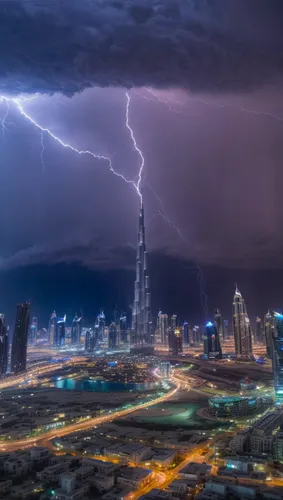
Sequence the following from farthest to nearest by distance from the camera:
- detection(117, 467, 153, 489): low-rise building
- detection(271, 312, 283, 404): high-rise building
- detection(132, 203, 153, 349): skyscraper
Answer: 1. detection(132, 203, 153, 349): skyscraper
2. detection(271, 312, 283, 404): high-rise building
3. detection(117, 467, 153, 489): low-rise building

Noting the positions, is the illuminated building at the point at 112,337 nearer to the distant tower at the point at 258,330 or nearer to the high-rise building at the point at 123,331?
the high-rise building at the point at 123,331

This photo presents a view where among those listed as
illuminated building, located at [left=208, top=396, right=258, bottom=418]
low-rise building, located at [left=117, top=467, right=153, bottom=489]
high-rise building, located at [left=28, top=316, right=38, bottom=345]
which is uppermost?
high-rise building, located at [left=28, top=316, right=38, bottom=345]

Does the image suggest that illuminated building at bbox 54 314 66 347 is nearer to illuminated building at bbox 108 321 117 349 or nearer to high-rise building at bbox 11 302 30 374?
illuminated building at bbox 108 321 117 349

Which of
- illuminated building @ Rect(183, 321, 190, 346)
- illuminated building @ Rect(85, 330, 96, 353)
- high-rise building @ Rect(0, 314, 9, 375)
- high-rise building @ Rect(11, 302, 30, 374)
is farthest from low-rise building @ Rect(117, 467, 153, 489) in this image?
illuminated building @ Rect(183, 321, 190, 346)

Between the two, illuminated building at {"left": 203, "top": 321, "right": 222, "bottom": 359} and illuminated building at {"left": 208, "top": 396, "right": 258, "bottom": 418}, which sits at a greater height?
illuminated building at {"left": 203, "top": 321, "right": 222, "bottom": 359}

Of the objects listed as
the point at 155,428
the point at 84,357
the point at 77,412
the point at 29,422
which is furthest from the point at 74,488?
the point at 84,357

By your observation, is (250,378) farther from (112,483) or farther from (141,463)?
(112,483)

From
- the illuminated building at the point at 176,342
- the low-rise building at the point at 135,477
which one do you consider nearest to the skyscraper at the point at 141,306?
the illuminated building at the point at 176,342
